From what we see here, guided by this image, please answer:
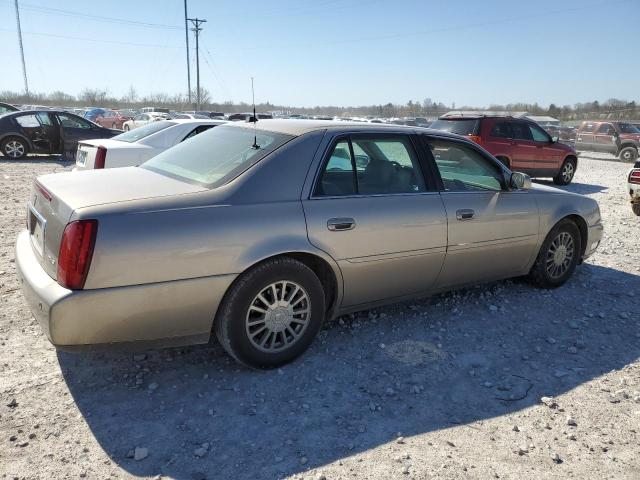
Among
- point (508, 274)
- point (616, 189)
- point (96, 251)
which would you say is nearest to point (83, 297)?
point (96, 251)

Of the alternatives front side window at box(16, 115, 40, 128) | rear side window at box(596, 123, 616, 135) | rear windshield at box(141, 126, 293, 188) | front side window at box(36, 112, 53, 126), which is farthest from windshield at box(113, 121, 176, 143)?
rear side window at box(596, 123, 616, 135)

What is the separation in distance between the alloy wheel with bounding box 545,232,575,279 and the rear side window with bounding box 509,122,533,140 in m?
7.92

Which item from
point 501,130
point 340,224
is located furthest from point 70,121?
point 340,224

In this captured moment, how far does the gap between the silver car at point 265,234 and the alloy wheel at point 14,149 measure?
1226 centimetres

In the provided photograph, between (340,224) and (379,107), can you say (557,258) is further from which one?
(379,107)

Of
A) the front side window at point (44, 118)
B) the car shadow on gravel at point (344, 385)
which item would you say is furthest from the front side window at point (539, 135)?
the front side window at point (44, 118)

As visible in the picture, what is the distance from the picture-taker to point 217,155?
11.6ft

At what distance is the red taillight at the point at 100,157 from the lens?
7.22 m

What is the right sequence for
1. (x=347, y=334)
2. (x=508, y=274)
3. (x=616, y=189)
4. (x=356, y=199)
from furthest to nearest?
(x=616, y=189) → (x=508, y=274) → (x=347, y=334) → (x=356, y=199)

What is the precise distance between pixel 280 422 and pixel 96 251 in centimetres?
135

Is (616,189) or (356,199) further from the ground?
(356,199)

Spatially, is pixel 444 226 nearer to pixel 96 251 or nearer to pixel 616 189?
pixel 96 251

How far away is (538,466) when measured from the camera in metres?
2.54

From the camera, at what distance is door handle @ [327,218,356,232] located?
3.29 metres
